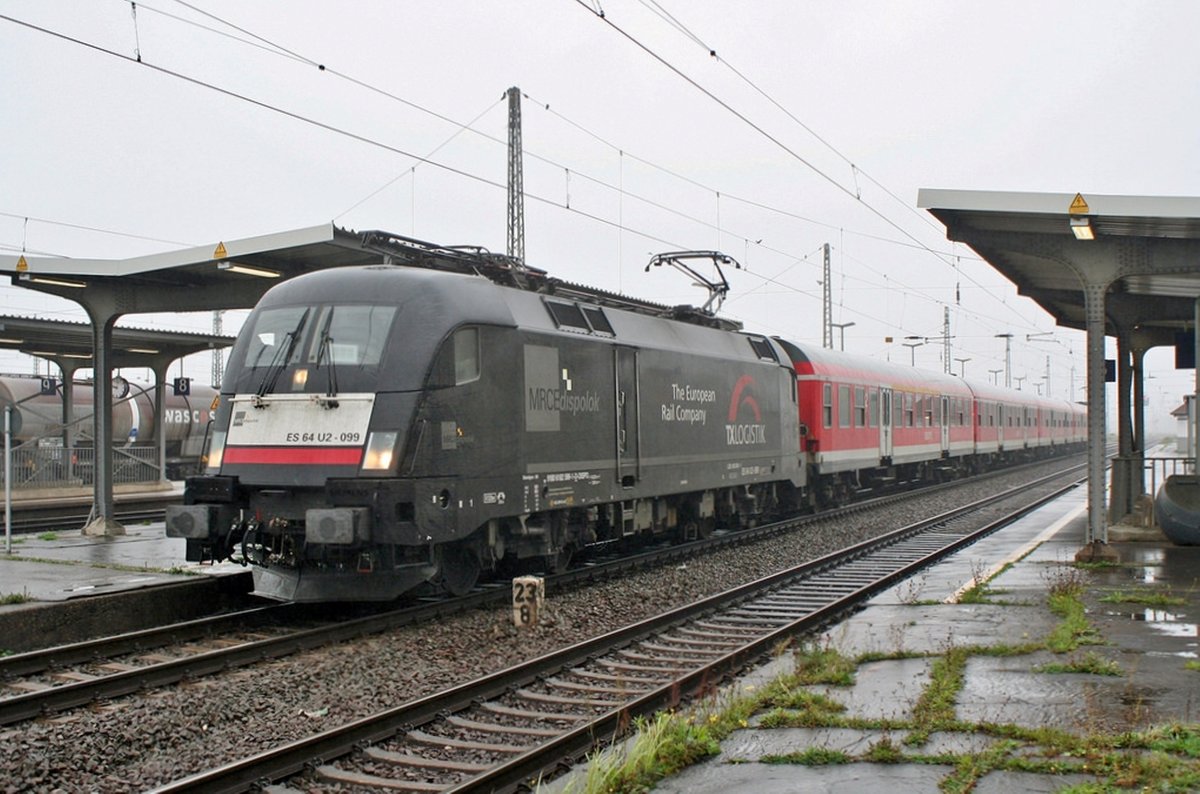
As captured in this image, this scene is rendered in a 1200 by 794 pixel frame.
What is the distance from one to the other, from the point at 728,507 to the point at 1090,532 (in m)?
5.80

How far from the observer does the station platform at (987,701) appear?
557 centimetres

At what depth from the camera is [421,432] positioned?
996 cm

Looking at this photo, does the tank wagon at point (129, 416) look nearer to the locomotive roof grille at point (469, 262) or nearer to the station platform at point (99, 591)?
the station platform at point (99, 591)

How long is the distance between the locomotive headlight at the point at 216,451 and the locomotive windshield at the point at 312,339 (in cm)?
55

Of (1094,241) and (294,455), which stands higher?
(1094,241)

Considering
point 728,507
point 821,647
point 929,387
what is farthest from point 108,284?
point 929,387

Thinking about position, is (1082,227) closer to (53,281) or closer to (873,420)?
(873,420)

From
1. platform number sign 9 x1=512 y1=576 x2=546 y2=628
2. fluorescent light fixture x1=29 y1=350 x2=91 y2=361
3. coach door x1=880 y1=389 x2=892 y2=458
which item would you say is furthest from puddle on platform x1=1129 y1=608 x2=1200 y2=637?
fluorescent light fixture x1=29 y1=350 x2=91 y2=361

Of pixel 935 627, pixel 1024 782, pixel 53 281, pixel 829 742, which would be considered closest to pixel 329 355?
pixel 829 742

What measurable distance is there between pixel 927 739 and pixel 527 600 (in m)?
4.58

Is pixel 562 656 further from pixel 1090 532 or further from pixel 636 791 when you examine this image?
pixel 1090 532

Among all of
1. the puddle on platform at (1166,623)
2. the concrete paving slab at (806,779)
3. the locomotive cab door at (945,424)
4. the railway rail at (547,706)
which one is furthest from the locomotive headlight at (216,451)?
the locomotive cab door at (945,424)

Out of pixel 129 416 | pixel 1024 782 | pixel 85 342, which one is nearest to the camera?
pixel 1024 782

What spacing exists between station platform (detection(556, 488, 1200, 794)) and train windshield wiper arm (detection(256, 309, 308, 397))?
536 cm
